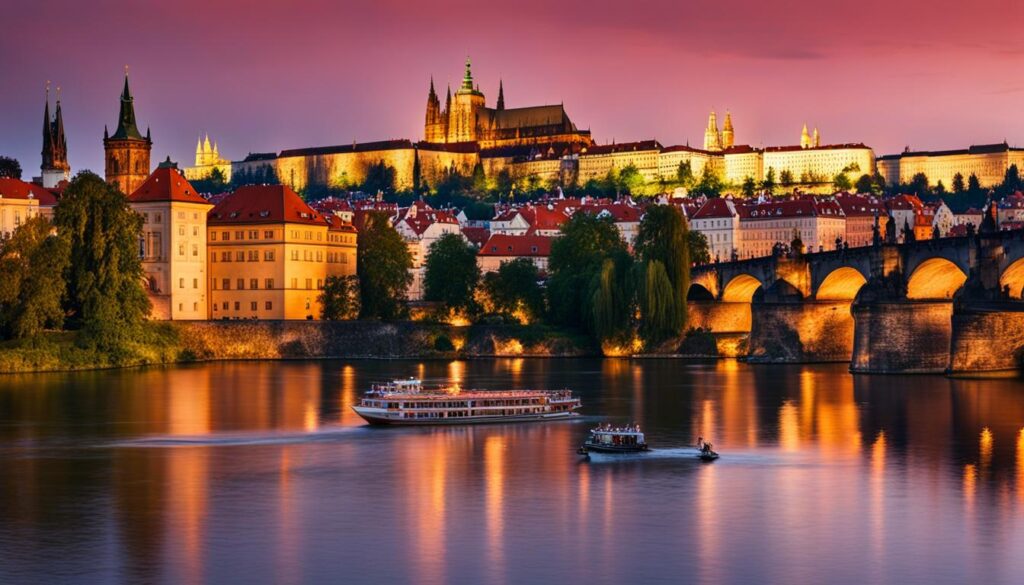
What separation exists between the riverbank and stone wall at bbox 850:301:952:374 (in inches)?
745

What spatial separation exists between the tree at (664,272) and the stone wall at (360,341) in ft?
13.6

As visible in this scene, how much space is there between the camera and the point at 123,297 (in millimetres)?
67625

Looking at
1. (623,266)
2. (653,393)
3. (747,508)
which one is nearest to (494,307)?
(623,266)

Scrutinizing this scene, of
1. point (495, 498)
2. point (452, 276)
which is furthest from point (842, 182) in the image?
point (495, 498)

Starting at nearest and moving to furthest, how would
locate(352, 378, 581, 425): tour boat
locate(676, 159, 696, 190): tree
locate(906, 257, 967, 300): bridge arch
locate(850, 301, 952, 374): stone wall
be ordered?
locate(352, 378, 581, 425): tour boat, locate(850, 301, 952, 374): stone wall, locate(906, 257, 967, 300): bridge arch, locate(676, 159, 696, 190): tree

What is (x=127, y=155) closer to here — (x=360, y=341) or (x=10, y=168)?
(x=10, y=168)

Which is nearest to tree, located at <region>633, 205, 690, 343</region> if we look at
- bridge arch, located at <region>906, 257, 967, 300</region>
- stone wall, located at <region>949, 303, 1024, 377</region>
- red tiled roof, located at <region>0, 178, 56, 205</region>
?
bridge arch, located at <region>906, 257, 967, 300</region>

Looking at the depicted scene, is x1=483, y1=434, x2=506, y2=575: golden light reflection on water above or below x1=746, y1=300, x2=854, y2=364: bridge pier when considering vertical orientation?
below

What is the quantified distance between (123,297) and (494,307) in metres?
21.5

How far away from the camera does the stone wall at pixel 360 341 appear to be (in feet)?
246

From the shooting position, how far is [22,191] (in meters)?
84.8

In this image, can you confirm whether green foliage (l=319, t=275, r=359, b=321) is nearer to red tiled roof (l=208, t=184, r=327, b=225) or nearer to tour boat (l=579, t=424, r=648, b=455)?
red tiled roof (l=208, t=184, r=327, b=225)

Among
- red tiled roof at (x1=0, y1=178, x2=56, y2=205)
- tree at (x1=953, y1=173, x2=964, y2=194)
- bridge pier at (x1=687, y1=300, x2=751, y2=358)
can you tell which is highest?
tree at (x1=953, y1=173, x2=964, y2=194)

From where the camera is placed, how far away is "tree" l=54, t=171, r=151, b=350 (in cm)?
6656
